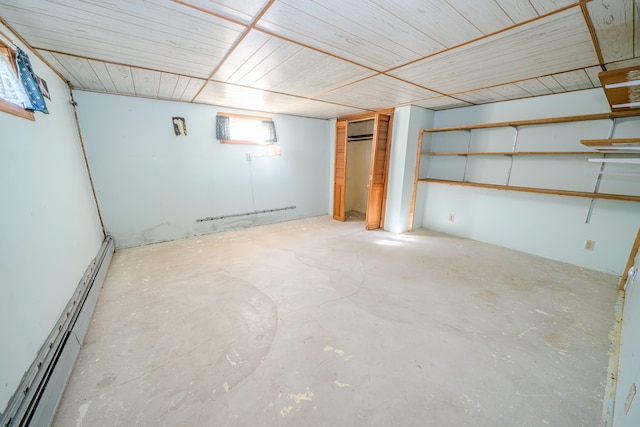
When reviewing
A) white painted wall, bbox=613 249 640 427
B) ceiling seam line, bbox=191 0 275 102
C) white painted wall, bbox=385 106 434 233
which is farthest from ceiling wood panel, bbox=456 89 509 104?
ceiling seam line, bbox=191 0 275 102

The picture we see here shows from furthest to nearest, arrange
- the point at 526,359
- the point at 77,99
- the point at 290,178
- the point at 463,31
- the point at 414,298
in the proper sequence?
the point at 290,178 < the point at 77,99 < the point at 414,298 < the point at 526,359 < the point at 463,31

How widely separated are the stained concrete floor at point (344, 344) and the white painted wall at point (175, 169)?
2.82ft

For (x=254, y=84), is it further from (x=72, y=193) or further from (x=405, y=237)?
(x=405, y=237)

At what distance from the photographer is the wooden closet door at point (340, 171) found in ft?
15.5

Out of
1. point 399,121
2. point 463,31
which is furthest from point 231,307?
point 399,121

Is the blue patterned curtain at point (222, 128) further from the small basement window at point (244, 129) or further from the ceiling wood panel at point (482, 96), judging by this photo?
the ceiling wood panel at point (482, 96)

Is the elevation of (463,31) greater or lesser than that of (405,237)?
greater

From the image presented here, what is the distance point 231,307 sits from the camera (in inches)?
82.8

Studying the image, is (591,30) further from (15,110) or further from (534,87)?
(15,110)

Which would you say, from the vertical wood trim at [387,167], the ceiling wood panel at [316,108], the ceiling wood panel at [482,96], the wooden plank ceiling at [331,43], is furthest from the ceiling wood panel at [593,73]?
the ceiling wood panel at [316,108]

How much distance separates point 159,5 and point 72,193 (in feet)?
6.95

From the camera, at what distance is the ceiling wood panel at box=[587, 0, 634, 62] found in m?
1.21

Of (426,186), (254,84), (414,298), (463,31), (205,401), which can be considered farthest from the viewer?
(426,186)

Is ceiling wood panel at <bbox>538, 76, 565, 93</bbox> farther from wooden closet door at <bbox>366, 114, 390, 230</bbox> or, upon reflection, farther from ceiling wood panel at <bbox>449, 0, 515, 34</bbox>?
wooden closet door at <bbox>366, 114, 390, 230</bbox>
